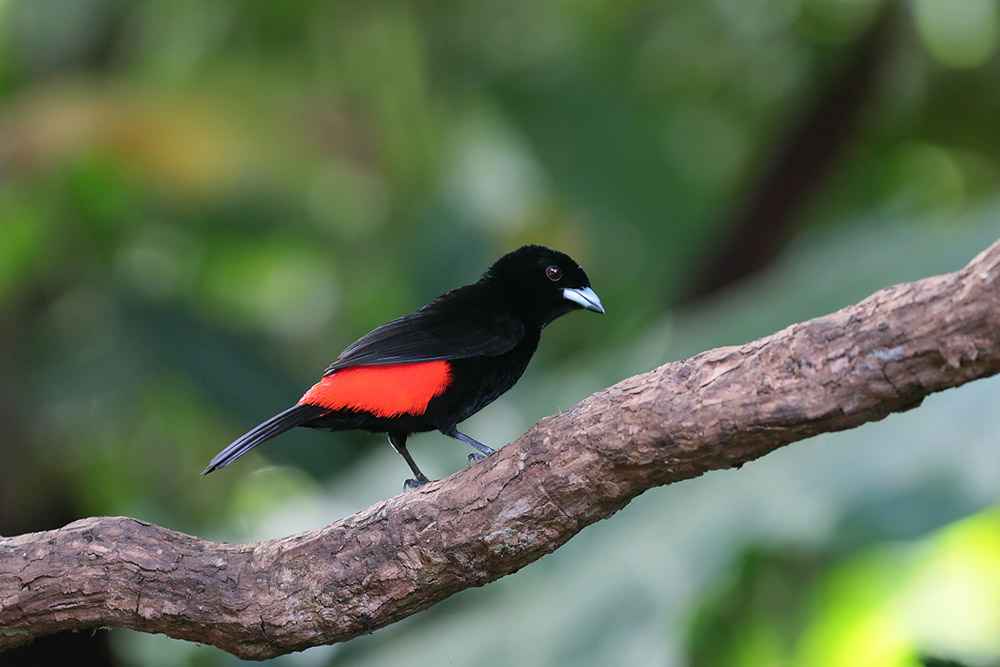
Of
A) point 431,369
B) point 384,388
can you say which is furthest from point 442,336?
point 384,388

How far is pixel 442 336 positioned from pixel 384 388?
206mm

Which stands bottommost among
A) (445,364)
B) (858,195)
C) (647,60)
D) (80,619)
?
(80,619)

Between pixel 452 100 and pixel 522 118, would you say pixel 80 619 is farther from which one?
pixel 452 100

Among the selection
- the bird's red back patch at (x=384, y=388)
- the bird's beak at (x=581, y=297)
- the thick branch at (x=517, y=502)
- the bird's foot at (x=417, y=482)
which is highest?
the bird's beak at (x=581, y=297)

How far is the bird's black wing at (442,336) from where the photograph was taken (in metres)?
2.71

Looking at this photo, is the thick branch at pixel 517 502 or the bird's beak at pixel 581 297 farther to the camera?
the bird's beak at pixel 581 297

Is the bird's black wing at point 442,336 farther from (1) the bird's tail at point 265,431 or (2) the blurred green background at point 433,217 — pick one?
(2) the blurred green background at point 433,217

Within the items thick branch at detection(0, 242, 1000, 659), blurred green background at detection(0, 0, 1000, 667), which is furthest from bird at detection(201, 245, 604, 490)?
blurred green background at detection(0, 0, 1000, 667)

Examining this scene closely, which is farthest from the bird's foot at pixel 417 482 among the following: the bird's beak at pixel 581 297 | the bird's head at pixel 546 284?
the bird's beak at pixel 581 297

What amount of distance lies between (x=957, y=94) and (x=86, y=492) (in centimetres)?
714

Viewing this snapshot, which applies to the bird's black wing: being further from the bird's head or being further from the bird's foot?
the bird's foot

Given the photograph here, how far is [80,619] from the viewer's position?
8.59 feet

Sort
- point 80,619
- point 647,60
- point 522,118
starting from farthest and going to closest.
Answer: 1. point 647,60
2. point 522,118
3. point 80,619

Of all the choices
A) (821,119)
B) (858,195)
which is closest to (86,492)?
(821,119)
